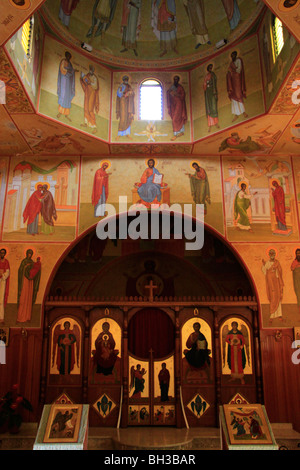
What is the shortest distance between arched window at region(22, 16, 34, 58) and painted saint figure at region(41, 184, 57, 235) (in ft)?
12.5

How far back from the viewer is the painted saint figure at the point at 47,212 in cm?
1242

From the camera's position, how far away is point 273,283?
12.1 m

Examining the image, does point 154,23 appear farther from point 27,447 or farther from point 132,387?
point 27,447

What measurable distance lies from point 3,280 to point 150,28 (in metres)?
8.51

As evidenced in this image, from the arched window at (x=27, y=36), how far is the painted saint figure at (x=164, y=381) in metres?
8.93

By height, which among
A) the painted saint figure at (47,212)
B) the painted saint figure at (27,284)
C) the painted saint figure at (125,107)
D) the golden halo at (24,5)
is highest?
the painted saint figure at (125,107)

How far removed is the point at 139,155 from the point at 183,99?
6.97 feet

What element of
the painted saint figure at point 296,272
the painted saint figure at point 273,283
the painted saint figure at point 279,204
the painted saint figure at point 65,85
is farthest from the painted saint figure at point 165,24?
the painted saint figure at point 296,272

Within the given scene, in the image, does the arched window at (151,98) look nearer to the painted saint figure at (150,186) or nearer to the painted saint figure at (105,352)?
the painted saint figure at (150,186)

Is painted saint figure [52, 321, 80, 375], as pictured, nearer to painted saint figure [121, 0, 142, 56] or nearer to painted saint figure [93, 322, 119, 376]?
painted saint figure [93, 322, 119, 376]

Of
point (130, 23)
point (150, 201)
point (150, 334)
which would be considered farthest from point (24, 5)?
point (150, 334)

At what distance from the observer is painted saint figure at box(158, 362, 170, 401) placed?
1181cm
